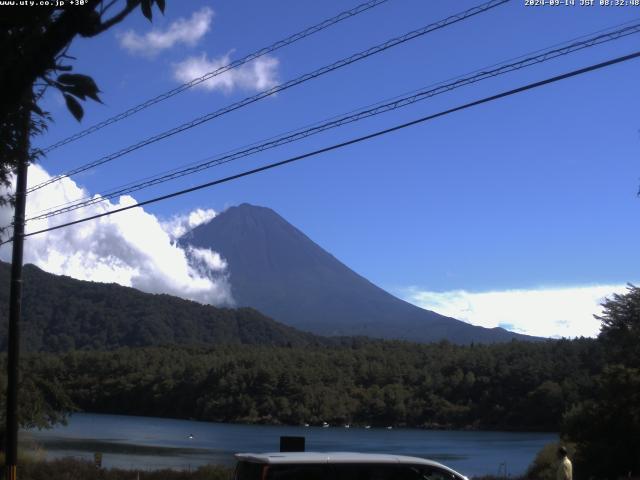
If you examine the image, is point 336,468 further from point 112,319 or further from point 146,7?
point 112,319

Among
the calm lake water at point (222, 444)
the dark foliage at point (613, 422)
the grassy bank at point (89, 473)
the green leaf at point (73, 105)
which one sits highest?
the green leaf at point (73, 105)

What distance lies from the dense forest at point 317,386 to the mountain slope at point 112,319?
49673 millimetres

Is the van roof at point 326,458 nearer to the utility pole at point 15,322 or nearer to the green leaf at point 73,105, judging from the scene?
the green leaf at point 73,105

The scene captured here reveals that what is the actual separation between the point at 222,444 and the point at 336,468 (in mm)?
52051

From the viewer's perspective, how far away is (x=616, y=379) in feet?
86.5

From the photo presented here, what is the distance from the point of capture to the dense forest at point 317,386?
85562 mm

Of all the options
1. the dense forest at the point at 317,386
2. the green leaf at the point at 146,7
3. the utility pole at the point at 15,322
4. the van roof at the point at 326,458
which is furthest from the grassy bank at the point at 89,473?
A: the dense forest at the point at 317,386

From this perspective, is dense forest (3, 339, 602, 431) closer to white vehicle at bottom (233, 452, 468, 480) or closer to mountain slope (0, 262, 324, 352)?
mountain slope (0, 262, 324, 352)

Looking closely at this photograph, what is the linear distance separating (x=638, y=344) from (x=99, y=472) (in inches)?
682

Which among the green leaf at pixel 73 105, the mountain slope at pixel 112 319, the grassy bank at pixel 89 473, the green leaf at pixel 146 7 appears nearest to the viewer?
the green leaf at pixel 146 7

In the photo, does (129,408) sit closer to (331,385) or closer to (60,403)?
(331,385)

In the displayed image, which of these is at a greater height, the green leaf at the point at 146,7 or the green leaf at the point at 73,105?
the green leaf at the point at 146,7

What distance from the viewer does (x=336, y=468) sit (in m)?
9.68

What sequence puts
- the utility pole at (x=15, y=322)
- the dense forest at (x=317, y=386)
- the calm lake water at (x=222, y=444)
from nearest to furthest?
the utility pole at (x=15, y=322)
the calm lake water at (x=222, y=444)
the dense forest at (x=317, y=386)
